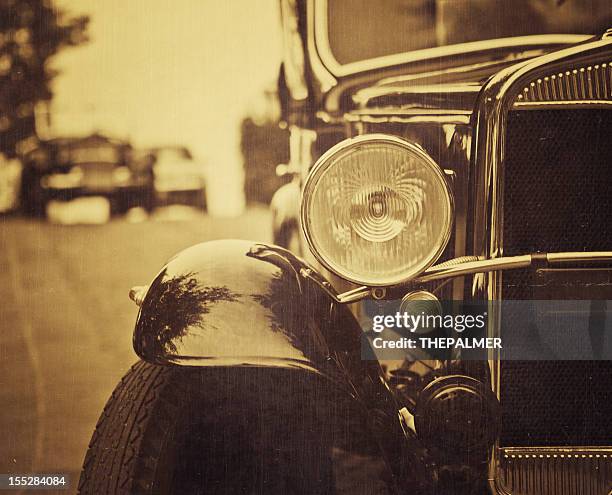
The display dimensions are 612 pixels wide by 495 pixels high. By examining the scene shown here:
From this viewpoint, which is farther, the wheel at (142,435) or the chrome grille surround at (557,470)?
the chrome grille surround at (557,470)

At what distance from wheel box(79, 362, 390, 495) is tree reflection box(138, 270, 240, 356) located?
0.07m

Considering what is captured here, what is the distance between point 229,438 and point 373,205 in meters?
0.58

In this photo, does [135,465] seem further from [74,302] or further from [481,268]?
[481,268]

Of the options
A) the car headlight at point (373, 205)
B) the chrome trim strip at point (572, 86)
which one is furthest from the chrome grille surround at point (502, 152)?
the car headlight at point (373, 205)

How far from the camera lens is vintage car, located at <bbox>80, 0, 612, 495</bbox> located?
4.05ft

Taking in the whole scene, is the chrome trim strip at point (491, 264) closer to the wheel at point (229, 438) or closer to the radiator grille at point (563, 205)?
the radiator grille at point (563, 205)

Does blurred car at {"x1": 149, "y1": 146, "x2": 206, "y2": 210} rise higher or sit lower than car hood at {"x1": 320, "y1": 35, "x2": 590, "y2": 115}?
lower

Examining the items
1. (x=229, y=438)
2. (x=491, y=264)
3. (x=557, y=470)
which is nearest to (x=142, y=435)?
(x=229, y=438)

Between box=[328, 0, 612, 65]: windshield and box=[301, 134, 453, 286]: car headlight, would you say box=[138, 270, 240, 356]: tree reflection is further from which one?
box=[328, 0, 612, 65]: windshield

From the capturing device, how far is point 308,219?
4.05 ft

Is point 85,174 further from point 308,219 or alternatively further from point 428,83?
point 428,83

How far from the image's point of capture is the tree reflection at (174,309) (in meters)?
1.18

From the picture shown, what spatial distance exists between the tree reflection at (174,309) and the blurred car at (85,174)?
0.20 metres

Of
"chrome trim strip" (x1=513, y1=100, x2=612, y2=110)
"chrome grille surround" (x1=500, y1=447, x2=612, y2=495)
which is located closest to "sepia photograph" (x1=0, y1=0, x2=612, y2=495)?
"chrome trim strip" (x1=513, y1=100, x2=612, y2=110)
